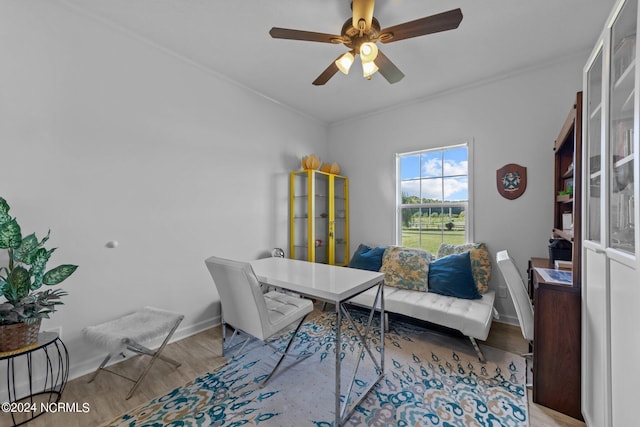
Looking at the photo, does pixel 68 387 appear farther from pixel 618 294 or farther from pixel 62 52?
pixel 618 294

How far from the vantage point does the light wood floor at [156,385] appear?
5.16 ft

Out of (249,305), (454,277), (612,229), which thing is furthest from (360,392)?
(612,229)

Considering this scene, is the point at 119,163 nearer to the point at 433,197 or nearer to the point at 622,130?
the point at 622,130

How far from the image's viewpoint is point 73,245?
1979 mm

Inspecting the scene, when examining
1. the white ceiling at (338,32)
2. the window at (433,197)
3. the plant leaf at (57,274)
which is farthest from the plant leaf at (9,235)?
the window at (433,197)

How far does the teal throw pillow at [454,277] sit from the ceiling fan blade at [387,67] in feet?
6.44

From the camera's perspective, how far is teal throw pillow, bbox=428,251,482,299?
267 cm

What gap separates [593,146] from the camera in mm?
1440

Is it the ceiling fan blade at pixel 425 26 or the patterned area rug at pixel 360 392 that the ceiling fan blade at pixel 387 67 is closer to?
the ceiling fan blade at pixel 425 26

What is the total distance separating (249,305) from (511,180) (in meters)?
3.00

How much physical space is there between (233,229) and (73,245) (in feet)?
4.54

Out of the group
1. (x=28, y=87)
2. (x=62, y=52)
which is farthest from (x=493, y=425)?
(x=62, y=52)

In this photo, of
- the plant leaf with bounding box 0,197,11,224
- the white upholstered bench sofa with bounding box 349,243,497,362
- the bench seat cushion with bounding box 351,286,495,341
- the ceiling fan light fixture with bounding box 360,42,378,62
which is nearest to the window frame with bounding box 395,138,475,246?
the white upholstered bench sofa with bounding box 349,243,497,362

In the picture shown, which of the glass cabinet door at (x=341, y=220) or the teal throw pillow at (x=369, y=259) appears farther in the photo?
the glass cabinet door at (x=341, y=220)
